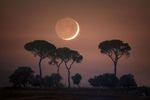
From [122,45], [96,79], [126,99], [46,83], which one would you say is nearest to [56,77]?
[46,83]

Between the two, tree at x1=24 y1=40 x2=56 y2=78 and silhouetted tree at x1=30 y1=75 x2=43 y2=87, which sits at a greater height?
tree at x1=24 y1=40 x2=56 y2=78

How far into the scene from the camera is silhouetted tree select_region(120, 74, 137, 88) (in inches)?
2292

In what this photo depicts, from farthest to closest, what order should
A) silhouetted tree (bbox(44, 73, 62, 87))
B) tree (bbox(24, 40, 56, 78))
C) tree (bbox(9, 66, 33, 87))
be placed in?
tree (bbox(24, 40, 56, 78)), silhouetted tree (bbox(44, 73, 62, 87)), tree (bbox(9, 66, 33, 87))

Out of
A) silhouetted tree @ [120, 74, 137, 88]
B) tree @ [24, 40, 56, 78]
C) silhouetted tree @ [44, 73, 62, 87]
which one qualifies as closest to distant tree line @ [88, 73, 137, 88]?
silhouetted tree @ [120, 74, 137, 88]

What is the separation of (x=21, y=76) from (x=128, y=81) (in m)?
15.2

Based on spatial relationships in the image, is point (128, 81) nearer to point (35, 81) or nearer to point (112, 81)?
point (112, 81)

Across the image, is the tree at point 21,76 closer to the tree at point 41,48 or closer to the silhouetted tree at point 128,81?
the tree at point 41,48

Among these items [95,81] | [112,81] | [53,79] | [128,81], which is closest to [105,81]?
[112,81]

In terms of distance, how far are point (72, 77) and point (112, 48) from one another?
352 inches

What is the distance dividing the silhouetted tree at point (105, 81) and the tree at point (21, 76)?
28.8 ft

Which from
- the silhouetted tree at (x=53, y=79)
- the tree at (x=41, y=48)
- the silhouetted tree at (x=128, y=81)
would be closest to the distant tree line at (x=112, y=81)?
the silhouetted tree at (x=128, y=81)

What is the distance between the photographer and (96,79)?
6059 centimetres

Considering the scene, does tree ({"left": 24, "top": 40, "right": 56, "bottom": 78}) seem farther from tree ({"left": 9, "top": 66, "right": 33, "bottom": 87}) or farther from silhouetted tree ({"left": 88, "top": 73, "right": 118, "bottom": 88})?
silhouetted tree ({"left": 88, "top": 73, "right": 118, "bottom": 88})

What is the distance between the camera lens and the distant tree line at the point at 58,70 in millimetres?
59219
